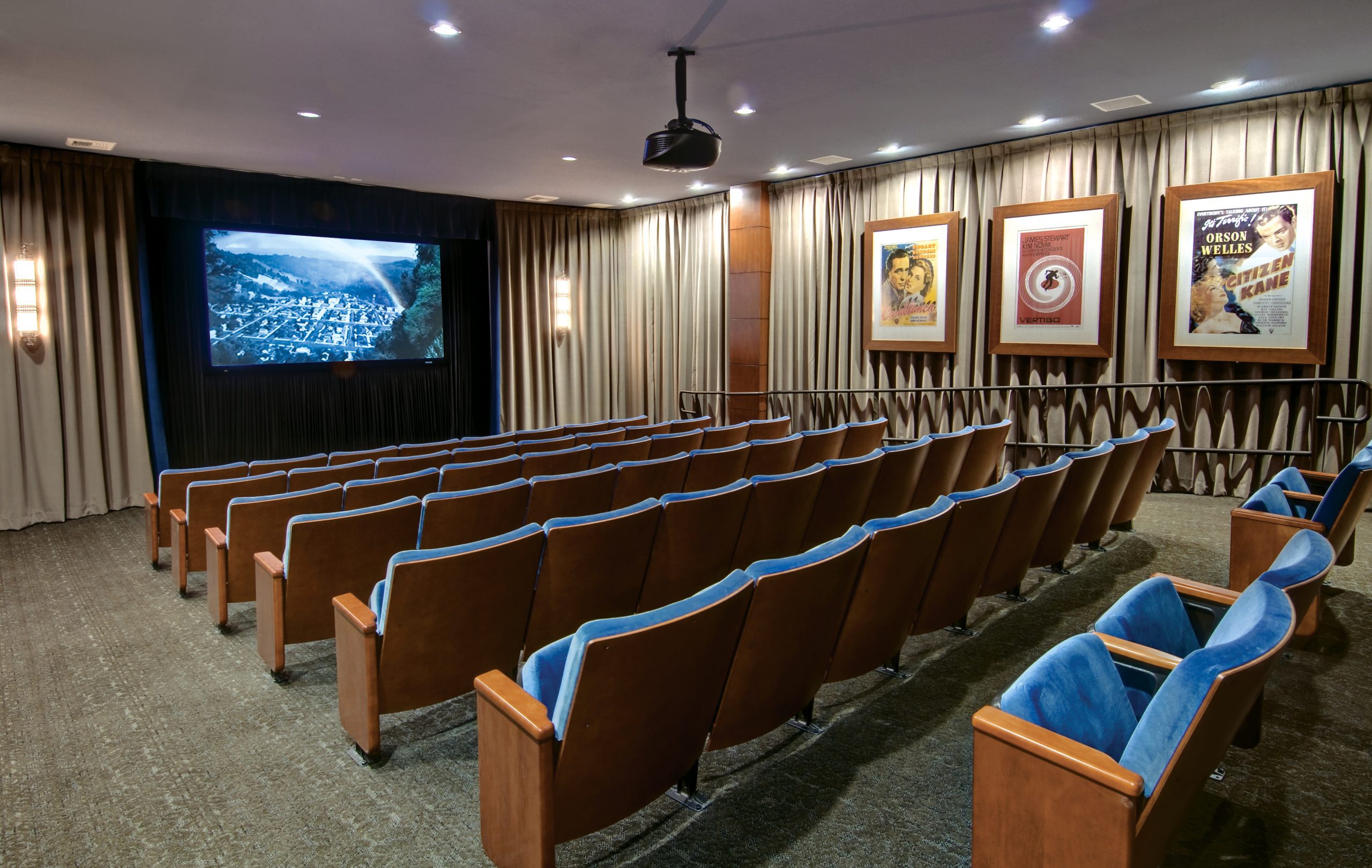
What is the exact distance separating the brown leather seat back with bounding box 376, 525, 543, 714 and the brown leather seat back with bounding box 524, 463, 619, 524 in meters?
0.99

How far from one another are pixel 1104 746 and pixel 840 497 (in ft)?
7.51

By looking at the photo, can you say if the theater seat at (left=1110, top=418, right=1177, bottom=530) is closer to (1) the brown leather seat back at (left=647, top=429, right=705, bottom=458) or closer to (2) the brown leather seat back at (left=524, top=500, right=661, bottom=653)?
(1) the brown leather seat back at (left=647, top=429, right=705, bottom=458)

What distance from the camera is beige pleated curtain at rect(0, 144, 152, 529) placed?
21.9 feet

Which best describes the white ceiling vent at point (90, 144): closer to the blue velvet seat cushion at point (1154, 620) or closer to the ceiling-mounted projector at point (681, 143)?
the ceiling-mounted projector at point (681, 143)

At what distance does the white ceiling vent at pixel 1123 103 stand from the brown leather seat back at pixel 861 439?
306cm

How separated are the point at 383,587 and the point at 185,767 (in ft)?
2.97

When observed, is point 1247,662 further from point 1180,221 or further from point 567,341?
point 567,341

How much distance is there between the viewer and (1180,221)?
6203 mm

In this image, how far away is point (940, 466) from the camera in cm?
464

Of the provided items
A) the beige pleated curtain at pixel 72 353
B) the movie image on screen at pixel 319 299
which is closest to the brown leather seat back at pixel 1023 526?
the beige pleated curtain at pixel 72 353

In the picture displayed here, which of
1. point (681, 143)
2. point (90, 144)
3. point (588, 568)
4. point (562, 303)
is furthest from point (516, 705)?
point (562, 303)

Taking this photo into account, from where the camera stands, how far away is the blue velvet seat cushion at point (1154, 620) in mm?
2113

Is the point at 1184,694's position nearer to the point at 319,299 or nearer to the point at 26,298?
the point at 26,298

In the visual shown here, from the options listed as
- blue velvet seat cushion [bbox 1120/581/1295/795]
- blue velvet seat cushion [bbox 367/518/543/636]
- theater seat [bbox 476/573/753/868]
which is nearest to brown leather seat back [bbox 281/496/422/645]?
blue velvet seat cushion [bbox 367/518/543/636]
